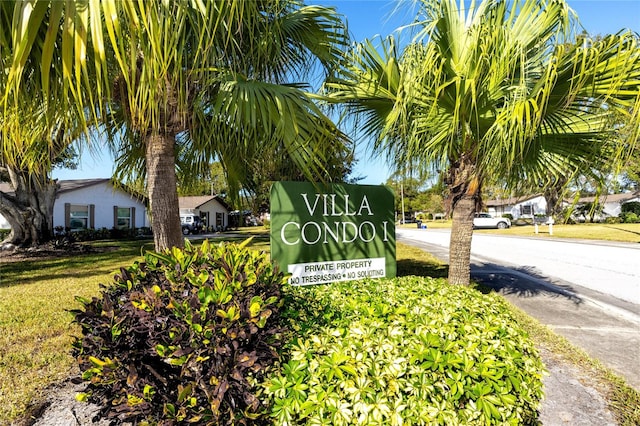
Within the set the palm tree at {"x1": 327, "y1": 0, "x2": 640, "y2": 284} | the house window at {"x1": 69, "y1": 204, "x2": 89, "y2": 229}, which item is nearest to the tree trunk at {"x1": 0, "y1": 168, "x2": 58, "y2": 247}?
the house window at {"x1": 69, "y1": 204, "x2": 89, "y2": 229}

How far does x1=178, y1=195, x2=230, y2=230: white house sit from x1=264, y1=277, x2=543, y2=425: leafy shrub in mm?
31579

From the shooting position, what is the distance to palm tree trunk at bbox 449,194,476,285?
488cm

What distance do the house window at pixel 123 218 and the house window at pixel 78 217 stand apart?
2.41 metres

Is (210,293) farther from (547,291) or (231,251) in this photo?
(547,291)

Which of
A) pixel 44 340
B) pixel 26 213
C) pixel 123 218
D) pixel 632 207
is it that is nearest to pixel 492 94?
pixel 44 340

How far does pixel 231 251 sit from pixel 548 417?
9.03ft

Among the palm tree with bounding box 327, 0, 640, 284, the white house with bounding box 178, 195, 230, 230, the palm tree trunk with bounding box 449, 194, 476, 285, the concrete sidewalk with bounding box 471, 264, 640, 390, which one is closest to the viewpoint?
the palm tree with bounding box 327, 0, 640, 284

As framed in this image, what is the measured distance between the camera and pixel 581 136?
14.3 feet

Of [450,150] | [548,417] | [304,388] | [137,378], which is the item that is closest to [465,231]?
[450,150]

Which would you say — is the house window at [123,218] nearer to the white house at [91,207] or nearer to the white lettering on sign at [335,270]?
the white house at [91,207]

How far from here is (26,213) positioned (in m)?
14.6

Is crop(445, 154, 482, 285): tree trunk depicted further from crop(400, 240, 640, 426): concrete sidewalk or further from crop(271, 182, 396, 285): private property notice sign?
crop(400, 240, 640, 426): concrete sidewalk

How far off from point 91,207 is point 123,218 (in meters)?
2.83

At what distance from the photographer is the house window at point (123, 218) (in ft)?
87.1
